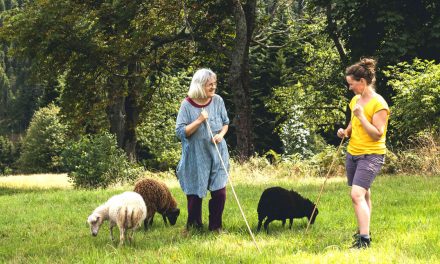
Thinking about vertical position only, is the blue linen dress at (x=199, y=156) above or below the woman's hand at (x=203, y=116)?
below

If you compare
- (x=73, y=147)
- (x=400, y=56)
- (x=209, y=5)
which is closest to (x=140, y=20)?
(x=209, y=5)

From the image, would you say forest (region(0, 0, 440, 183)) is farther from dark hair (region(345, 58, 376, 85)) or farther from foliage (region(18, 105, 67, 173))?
foliage (region(18, 105, 67, 173))

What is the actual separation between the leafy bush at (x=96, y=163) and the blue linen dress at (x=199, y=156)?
1078 cm

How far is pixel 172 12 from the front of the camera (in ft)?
63.8

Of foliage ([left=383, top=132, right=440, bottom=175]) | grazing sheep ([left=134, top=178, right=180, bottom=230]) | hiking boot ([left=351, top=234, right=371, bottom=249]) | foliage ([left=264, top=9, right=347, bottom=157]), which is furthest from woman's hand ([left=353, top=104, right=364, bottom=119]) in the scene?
foliage ([left=264, top=9, right=347, bottom=157])

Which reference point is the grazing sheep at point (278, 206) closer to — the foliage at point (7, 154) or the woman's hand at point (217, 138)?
the woman's hand at point (217, 138)

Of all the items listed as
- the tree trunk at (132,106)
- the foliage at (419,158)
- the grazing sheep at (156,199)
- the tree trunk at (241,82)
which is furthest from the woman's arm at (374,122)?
the tree trunk at (132,106)

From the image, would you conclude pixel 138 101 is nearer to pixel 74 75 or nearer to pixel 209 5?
pixel 74 75

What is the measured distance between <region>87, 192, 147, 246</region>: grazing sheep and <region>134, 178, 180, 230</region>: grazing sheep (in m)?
0.90

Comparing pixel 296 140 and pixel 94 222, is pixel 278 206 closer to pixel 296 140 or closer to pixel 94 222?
pixel 94 222

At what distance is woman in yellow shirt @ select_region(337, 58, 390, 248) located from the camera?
5.47 meters

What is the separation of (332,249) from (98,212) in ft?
9.49

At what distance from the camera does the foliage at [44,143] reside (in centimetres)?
5841

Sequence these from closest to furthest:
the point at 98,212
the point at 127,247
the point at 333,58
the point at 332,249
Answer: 1. the point at 332,249
2. the point at 127,247
3. the point at 98,212
4. the point at 333,58
